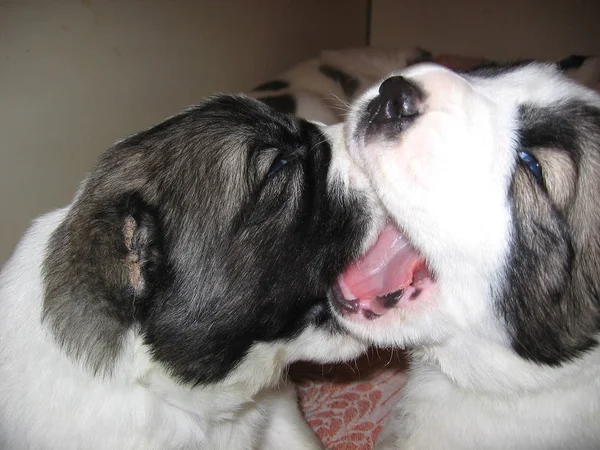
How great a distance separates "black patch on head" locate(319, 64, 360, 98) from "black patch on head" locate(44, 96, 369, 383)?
288 cm

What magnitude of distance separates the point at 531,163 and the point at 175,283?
1.17 metres

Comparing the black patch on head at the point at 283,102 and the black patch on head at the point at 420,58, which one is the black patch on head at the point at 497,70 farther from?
the black patch on head at the point at 420,58

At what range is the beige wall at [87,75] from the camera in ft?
9.61

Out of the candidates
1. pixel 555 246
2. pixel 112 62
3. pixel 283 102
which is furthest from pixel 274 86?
pixel 555 246

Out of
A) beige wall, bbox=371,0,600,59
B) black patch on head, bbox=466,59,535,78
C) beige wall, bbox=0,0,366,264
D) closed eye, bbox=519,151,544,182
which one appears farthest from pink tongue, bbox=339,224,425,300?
beige wall, bbox=371,0,600,59

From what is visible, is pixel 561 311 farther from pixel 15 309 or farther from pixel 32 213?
pixel 32 213

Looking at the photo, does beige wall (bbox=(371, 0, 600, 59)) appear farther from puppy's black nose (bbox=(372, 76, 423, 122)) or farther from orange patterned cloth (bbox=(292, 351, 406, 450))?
puppy's black nose (bbox=(372, 76, 423, 122))

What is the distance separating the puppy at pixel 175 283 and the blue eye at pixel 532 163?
1.78 ft

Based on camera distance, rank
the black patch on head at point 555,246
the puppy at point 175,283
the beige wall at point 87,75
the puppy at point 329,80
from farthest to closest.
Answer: the puppy at point 329,80
the beige wall at point 87,75
the puppy at point 175,283
the black patch on head at point 555,246

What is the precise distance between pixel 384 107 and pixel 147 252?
0.88m

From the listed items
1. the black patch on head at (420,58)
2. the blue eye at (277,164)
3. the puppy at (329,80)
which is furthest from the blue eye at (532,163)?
the black patch on head at (420,58)

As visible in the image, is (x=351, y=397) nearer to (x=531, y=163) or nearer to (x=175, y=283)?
(x=175, y=283)

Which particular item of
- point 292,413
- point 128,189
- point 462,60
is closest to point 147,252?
point 128,189

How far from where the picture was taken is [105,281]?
5.74ft
